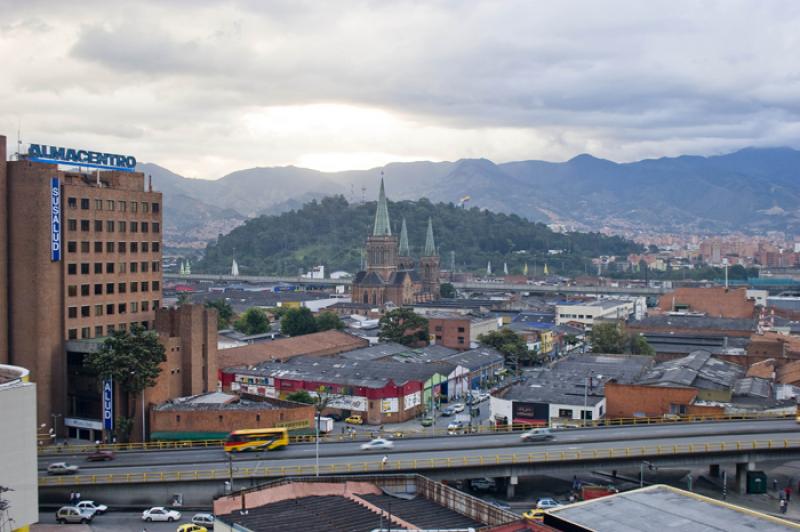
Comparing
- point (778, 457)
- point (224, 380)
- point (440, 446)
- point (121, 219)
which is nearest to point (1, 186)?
point (121, 219)

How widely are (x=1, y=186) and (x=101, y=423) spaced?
76.1 feet

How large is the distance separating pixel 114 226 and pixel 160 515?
117ft

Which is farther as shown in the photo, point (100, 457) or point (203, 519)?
point (100, 457)

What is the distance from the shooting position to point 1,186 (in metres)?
77.2

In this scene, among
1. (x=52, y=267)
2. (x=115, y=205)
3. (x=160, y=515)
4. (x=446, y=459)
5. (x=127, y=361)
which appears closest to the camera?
(x=160, y=515)

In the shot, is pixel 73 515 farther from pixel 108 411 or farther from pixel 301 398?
pixel 301 398

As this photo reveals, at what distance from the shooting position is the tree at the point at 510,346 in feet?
421

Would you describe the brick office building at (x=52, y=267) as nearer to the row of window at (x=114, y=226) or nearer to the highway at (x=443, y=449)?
the row of window at (x=114, y=226)

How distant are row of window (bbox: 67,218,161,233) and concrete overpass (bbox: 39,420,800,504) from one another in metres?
22.0

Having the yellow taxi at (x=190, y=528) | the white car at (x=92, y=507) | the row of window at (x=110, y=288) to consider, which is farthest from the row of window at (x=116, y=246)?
the yellow taxi at (x=190, y=528)

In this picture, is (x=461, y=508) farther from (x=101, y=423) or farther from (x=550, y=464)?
(x=101, y=423)

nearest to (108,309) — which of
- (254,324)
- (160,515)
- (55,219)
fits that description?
(55,219)

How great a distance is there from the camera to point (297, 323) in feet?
467

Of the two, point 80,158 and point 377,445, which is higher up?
point 80,158
